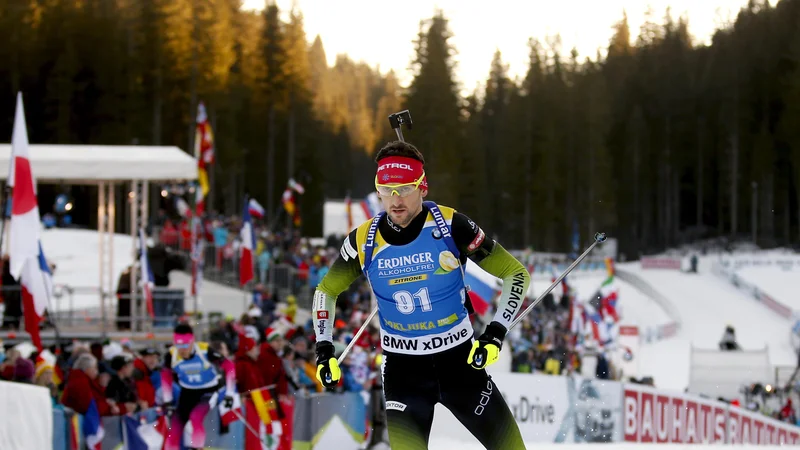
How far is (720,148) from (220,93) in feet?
138

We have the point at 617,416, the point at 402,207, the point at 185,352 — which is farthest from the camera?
the point at 617,416

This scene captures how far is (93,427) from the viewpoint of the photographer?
31.3 ft

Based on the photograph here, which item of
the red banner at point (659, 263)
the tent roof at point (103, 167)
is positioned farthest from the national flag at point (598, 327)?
the red banner at point (659, 263)

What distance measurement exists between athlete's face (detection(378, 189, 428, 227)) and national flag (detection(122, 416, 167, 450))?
5367 millimetres

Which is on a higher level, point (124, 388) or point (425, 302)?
point (425, 302)

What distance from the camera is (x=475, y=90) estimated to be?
8481cm

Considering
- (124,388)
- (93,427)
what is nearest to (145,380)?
(124,388)

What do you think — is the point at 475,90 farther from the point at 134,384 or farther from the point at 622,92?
the point at 134,384

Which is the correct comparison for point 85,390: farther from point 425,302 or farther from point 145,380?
point 425,302

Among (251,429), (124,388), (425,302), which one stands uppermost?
(425,302)

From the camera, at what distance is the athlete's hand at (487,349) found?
5.15 metres

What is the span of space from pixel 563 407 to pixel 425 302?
880 centimetres

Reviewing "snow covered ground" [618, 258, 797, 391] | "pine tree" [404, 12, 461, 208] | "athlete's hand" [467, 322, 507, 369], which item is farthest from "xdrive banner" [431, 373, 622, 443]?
"pine tree" [404, 12, 461, 208]

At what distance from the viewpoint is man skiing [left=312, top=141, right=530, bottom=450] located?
17.5 ft
